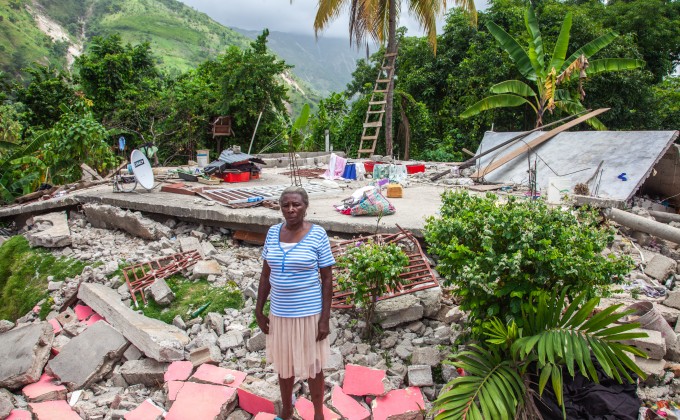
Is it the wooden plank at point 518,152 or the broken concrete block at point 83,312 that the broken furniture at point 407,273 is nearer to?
the broken concrete block at point 83,312

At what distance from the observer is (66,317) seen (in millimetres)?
4934

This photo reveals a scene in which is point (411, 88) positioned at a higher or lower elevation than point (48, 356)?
higher

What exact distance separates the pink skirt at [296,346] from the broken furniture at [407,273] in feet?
3.87

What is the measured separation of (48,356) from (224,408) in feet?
6.92

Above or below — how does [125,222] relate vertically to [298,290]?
below

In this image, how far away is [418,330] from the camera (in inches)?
160

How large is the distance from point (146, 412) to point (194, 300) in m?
1.59

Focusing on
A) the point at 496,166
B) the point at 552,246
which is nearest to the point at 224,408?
the point at 552,246

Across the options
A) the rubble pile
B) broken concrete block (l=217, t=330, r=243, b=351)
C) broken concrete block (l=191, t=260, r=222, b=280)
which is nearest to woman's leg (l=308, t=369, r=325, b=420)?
the rubble pile

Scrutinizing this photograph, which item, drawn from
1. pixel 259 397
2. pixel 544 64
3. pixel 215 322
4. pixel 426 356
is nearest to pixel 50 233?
pixel 215 322

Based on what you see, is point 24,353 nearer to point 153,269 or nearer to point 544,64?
point 153,269

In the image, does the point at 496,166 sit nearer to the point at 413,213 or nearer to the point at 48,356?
the point at 413,213

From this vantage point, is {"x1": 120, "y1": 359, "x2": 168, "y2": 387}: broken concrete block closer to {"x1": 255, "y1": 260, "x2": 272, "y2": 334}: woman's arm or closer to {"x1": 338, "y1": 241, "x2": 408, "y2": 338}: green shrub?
{"x1": 255, "y1": 260, "x2": 272, "y2": 334}: woman's arm

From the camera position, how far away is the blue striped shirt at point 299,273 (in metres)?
2.67
